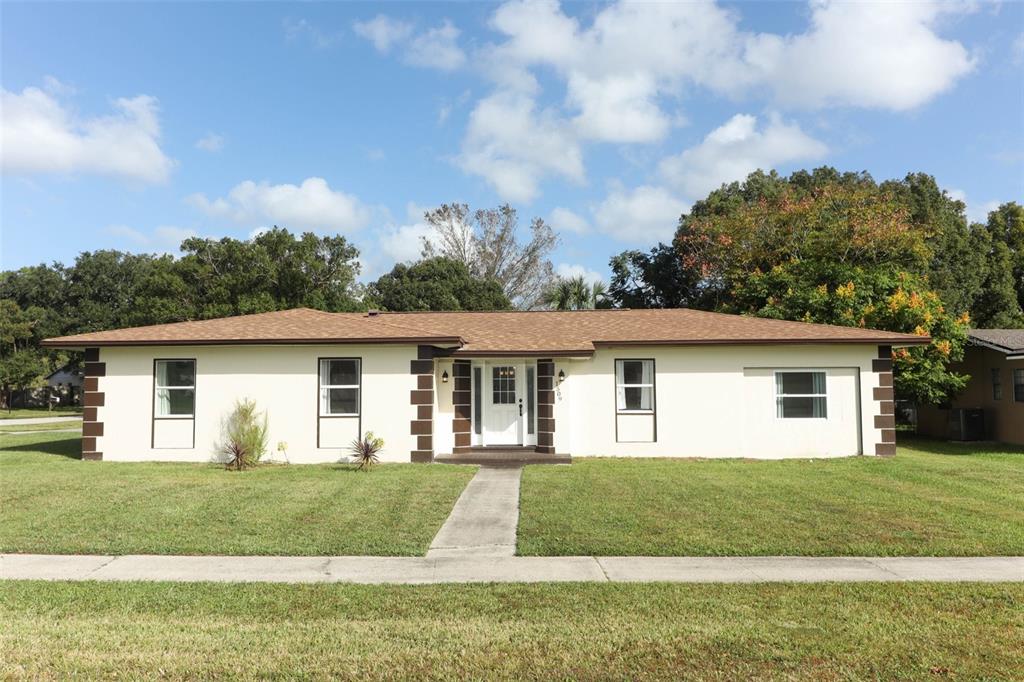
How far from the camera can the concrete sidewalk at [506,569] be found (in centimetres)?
650

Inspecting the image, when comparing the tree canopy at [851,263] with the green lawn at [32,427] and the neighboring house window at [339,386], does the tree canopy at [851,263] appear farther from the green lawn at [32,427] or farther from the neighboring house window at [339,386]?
the green lawn at [32,427]

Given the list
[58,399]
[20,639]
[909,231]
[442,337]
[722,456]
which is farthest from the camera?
[58,399]

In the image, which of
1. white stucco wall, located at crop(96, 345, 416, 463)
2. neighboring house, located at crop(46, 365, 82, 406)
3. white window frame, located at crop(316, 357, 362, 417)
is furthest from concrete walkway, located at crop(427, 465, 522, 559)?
neighboring house, located at crop(46, 365, 82, 406)

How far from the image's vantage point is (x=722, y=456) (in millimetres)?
15805

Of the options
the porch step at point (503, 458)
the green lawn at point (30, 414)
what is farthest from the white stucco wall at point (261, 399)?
the green lawn at point (30, 414)

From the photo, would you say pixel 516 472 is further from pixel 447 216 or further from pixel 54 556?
pixel 447 216

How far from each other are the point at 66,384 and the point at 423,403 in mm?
47621

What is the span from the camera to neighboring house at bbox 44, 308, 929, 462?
14.8m

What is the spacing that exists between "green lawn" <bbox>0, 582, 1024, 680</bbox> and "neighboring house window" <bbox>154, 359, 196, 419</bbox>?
9.33 metres

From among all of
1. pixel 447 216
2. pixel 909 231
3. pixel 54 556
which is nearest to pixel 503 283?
pixel 447 216

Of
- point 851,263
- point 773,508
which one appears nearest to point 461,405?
point 773,508

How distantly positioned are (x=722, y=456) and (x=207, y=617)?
12.8 metres

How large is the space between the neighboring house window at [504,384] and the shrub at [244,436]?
5.31 metres

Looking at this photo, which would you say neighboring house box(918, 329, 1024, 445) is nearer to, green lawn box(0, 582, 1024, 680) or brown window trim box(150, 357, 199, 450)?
green lawn box(0, 582, 1024, 680)
